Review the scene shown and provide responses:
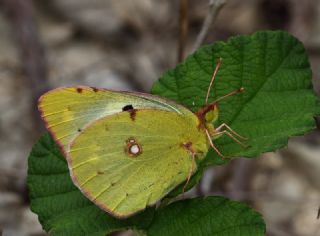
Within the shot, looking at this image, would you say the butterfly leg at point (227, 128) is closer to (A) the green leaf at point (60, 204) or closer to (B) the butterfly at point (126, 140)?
(B) the butterfly at point (126, 140)

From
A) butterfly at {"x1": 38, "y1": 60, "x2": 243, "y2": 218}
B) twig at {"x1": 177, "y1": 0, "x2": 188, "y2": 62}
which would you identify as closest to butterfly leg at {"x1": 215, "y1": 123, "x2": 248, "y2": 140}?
butterfly at {"x1": 38, "y1": 60, "x2": 243, "y2": 218}

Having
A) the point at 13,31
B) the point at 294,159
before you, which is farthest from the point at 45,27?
the point at 294,159

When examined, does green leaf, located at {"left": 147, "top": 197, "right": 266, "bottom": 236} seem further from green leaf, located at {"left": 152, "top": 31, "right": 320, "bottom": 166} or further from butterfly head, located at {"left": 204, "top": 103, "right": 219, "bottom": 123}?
butterfly head, located at {"left": 204, "top": 103, "right": 219, "bottom": 123}

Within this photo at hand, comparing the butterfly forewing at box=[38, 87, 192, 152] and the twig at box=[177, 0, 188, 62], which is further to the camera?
the twig at box=[177, 0, 188, 62]

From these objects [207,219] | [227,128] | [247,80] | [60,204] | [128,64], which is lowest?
[128,64]

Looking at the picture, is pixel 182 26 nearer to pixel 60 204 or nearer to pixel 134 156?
pixel 134 156

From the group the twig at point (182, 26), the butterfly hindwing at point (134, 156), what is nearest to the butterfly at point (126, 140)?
the butterfly hindwing at point (134, 156)

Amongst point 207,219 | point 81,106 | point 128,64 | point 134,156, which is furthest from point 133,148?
point 128,64

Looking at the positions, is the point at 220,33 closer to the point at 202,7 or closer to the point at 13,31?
the point at 202,7
